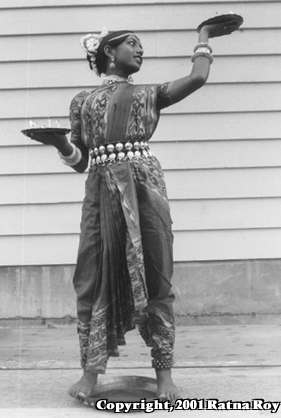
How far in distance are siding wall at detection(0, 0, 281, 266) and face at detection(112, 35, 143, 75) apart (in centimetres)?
232

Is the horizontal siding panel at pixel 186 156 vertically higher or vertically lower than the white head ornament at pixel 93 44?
lower

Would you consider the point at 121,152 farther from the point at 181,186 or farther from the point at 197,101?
the point at 197,101

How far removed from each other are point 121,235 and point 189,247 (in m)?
2.50

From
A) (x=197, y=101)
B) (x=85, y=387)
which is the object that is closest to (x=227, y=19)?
(x=85, y=387)

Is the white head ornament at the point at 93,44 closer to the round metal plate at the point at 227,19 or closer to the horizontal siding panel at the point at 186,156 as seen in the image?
the round metal plate at the point at 227,19

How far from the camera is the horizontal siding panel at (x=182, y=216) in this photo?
591 cm

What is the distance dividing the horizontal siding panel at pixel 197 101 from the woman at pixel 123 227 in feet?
7.81

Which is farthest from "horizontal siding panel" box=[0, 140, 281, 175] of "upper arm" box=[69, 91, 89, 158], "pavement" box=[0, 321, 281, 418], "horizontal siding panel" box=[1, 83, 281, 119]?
"upper arm" box=[69, 91, 89, 158]

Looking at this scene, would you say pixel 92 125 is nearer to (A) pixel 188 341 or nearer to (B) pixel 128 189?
(B) pixel 128 189

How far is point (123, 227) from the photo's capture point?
137 inches

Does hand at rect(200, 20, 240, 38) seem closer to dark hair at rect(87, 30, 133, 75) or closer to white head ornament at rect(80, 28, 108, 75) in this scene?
dark hair at rect(87, 30, 133, 75)

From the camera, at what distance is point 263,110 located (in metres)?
5.94

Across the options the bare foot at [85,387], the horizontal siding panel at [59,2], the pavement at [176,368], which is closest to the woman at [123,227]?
the bare foot at [85,387]

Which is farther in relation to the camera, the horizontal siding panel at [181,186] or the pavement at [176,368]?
the horizontal siding panel at [181,186]
